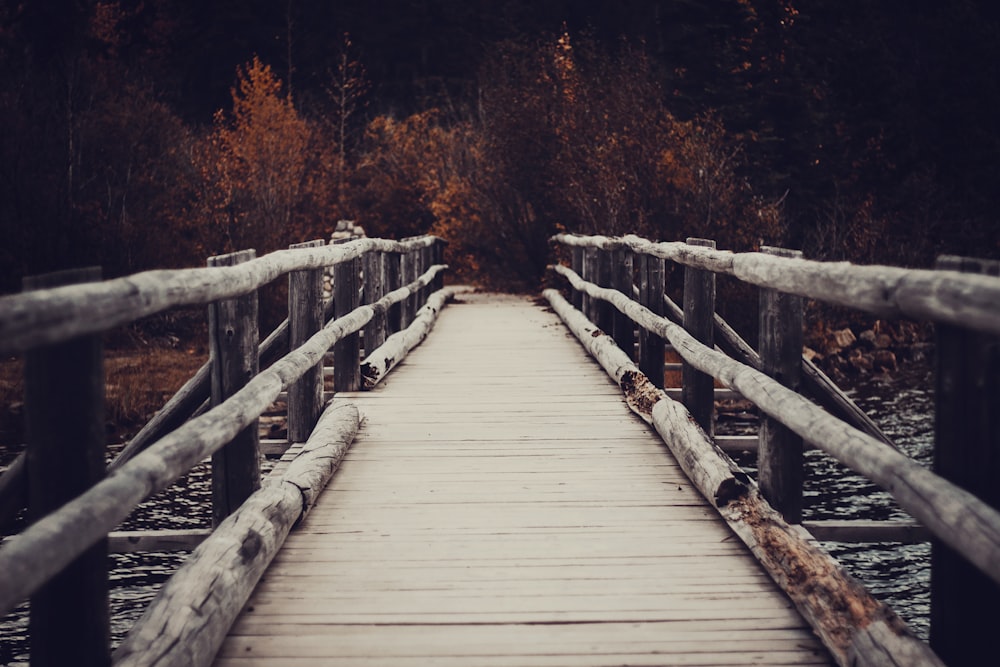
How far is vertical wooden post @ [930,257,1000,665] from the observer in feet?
8.72

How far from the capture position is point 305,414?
6410mm

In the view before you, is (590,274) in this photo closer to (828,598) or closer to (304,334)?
(304,334)

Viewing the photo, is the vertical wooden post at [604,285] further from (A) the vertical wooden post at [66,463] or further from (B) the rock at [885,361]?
(A) the vertical wooden post at [66,463]

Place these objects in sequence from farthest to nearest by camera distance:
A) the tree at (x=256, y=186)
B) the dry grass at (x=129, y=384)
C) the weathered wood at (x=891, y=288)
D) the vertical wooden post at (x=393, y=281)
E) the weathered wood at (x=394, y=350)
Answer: the tree at (x=256, y=186), the dry grass at (x=129, y=384), the vertical wooden post at (x=393, y=281), the weathered wood at (x=394, y=350), the weathered wood at (x=891, y=288)

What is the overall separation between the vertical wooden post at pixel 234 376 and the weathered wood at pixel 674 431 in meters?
1.94

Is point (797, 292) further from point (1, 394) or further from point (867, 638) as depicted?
point (1, 394)

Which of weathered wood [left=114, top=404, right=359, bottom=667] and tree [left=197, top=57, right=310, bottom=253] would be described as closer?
weathered wood [left=114, top=404, right=359, bottom=667]

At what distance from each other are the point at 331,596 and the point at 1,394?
1085cm

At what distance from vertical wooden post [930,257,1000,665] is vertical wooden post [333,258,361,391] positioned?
537 centimetres

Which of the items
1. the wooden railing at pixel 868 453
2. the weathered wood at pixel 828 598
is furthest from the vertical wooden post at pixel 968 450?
the weathered wood at pixel 828 598

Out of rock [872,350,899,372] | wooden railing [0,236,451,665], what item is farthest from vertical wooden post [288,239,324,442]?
rock [872,350,899,372]

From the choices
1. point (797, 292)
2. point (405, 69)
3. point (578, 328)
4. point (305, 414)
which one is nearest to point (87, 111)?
point (578, 328)

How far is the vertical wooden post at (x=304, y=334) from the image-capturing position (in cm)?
616

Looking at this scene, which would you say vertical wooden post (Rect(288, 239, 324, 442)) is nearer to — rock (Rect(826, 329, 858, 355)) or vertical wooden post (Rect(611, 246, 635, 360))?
vertical wooden post (Rect(611, 246, 635, 360))
